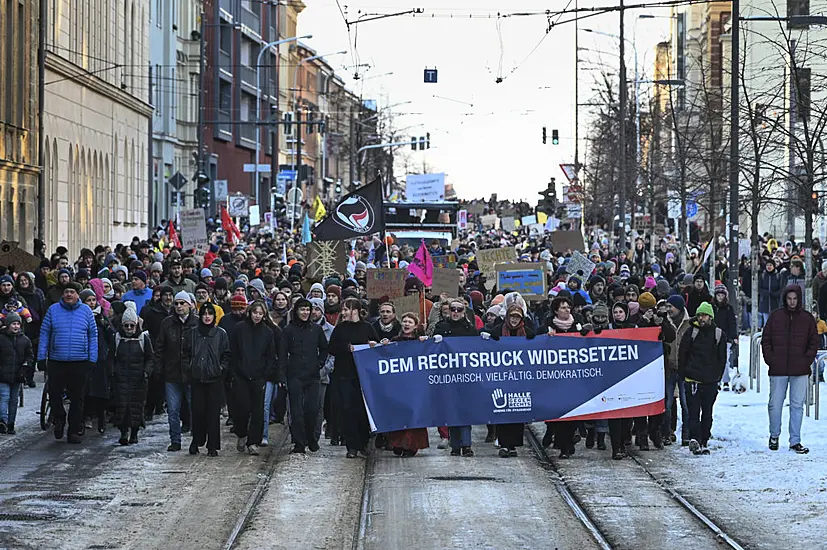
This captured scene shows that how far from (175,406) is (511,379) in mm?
3464

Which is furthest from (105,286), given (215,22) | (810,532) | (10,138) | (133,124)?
(215,22)

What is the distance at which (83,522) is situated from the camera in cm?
1264

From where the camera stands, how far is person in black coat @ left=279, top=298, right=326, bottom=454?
1705cm

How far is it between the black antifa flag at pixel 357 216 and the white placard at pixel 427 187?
3899 cm

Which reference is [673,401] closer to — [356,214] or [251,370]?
[251,370]

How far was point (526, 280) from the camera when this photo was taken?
26.7 m

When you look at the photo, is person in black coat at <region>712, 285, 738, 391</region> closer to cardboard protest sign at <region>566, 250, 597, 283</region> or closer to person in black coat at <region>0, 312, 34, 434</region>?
cardboard protest sign at <region>566, 250, 597, 283</region>

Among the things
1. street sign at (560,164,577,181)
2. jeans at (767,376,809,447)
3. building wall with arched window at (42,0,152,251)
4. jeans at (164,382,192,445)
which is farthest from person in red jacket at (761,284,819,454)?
street sign at (560,164,577,181)

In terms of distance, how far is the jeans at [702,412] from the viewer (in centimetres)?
1723

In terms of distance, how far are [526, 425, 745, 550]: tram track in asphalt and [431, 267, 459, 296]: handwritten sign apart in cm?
854

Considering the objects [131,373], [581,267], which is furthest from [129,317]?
[581,267]

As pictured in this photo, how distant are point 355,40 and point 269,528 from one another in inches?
1075

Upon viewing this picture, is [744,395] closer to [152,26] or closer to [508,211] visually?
[152,26]

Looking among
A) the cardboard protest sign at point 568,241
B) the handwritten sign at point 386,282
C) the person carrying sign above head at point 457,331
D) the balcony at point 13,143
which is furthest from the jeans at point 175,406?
→ the cardboard protest sign at point 568,241
